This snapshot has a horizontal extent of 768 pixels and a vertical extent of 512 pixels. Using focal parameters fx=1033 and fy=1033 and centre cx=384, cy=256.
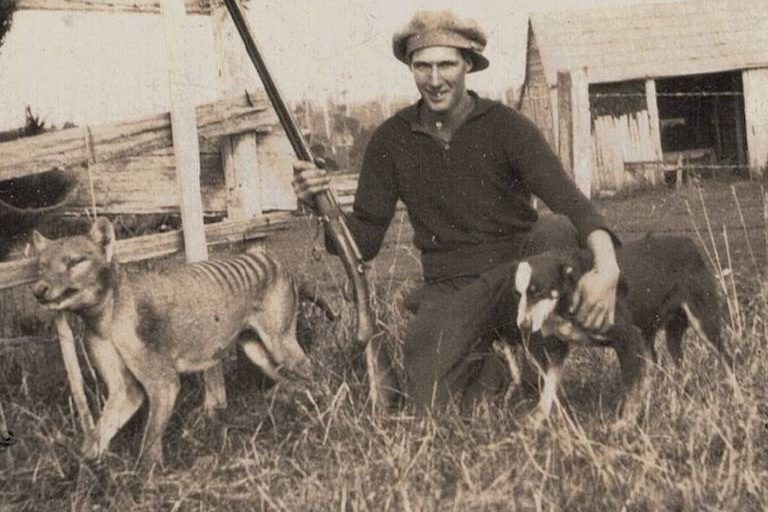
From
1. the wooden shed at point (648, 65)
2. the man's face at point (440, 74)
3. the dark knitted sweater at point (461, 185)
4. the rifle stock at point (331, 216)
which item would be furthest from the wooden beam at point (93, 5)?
the wooden shed at point (648, 65)

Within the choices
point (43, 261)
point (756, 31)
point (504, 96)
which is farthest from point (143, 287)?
point (504, 96)

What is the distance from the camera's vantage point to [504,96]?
28.8 metres

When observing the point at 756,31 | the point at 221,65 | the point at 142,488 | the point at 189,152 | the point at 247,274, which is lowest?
the point at 142,488

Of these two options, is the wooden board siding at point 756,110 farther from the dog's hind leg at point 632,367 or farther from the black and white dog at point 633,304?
the dog's hind leg at point 632,367

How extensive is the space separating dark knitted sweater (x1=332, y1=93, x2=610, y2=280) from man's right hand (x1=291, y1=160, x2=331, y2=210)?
11.6 inches

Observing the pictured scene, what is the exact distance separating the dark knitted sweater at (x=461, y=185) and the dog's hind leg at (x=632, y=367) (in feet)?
2.24

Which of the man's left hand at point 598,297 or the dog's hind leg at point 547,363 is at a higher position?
the man's left hand at point 598,297

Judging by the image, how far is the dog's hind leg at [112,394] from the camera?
4.72 metres

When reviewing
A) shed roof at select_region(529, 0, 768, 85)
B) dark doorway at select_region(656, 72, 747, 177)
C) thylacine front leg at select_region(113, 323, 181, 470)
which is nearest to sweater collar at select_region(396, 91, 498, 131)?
thylacine front leg at select_region(113, 323, 181, 470)

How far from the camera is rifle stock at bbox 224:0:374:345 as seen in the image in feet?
15.6

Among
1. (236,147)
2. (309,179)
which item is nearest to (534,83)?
(236,147)

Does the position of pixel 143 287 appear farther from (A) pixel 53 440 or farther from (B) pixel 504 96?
(B) pixel 504 96

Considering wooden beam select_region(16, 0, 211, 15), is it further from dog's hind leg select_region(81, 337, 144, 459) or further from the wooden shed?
the wooden shed

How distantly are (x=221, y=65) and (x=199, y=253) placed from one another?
1.17 m
